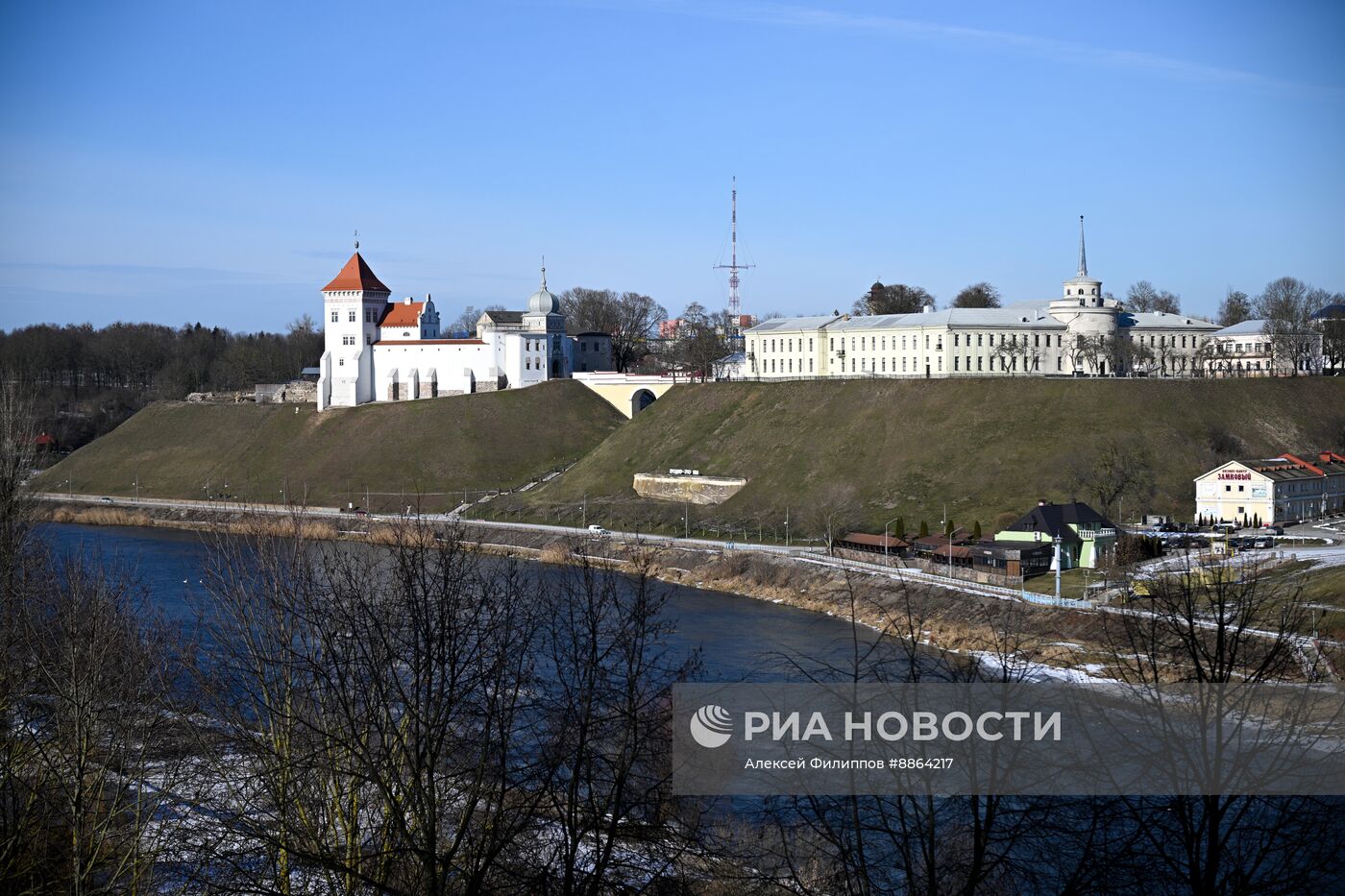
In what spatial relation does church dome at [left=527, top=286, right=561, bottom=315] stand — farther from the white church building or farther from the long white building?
the long white building

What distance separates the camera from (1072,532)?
1642 inches

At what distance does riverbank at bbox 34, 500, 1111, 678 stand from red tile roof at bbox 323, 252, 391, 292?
61.4 ft

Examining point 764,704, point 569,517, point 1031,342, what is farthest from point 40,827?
point 1031,342

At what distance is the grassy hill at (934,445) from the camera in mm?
50938

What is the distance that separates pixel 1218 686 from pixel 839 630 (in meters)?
27.7

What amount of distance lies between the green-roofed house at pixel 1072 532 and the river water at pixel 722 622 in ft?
24.3

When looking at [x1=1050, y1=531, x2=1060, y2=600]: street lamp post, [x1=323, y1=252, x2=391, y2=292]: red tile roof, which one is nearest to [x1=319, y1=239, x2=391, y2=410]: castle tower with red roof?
[x1=323, y1=252, x2=391, y2=292]: red tile roof

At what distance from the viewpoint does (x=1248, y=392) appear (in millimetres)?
59094

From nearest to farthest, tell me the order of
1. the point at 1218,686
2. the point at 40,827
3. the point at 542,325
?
the point at 1218,686, the point at 40,827, the point at 542,325

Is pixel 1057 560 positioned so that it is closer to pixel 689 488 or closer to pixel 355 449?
pixel 689 488

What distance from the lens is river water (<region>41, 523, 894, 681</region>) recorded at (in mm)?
27984

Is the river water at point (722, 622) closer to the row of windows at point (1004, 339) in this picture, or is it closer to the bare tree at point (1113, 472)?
the bare tree at point (1113, 472)

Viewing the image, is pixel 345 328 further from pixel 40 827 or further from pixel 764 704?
pixel 40 827

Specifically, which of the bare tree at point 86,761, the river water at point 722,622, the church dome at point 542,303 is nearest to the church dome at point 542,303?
the church dome at point 542,303
